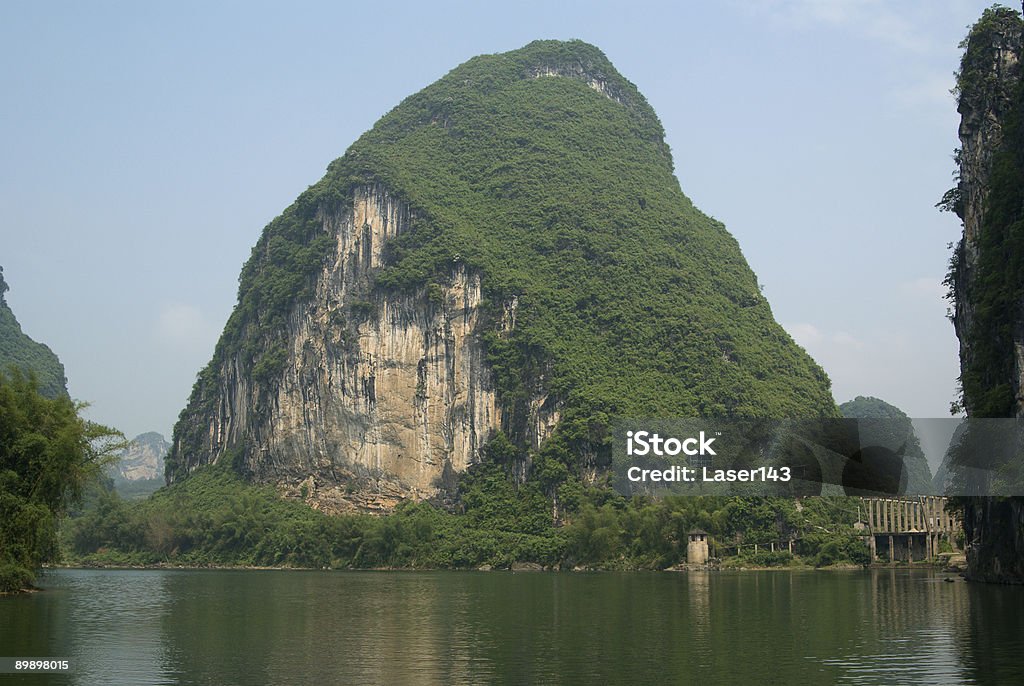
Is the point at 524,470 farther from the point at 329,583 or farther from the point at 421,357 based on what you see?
the point at 329,583

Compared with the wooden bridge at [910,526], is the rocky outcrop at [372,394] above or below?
above

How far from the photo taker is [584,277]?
4924 inches

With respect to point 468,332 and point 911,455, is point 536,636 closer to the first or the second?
point 911,455

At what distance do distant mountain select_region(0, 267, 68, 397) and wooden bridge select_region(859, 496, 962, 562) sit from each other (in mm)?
111996

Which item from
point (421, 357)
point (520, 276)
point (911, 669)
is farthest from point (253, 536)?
point (911, 669)

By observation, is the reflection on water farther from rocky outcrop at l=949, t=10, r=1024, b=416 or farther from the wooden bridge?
the wooden bridge

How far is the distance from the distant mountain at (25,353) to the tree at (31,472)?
119 m

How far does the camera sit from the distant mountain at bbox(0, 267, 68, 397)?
528 feet

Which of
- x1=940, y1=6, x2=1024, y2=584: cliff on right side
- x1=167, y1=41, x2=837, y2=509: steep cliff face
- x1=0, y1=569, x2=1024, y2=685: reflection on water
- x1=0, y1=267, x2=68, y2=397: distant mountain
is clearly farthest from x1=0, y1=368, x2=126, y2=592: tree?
x1=0, y1=267, x2=68, y2=397: distant mountain

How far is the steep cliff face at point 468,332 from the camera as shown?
112m

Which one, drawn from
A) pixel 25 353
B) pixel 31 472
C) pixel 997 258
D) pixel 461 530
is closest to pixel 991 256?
pixel 997 258

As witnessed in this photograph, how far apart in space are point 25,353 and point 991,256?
14541 centimetres

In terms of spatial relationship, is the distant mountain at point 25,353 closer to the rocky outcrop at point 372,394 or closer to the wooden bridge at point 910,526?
the rocky outcrop at point 372,394

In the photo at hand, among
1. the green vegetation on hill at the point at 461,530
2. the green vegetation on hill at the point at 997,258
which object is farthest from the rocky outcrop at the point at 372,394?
the green vegetation on hill at the point at 997,258
